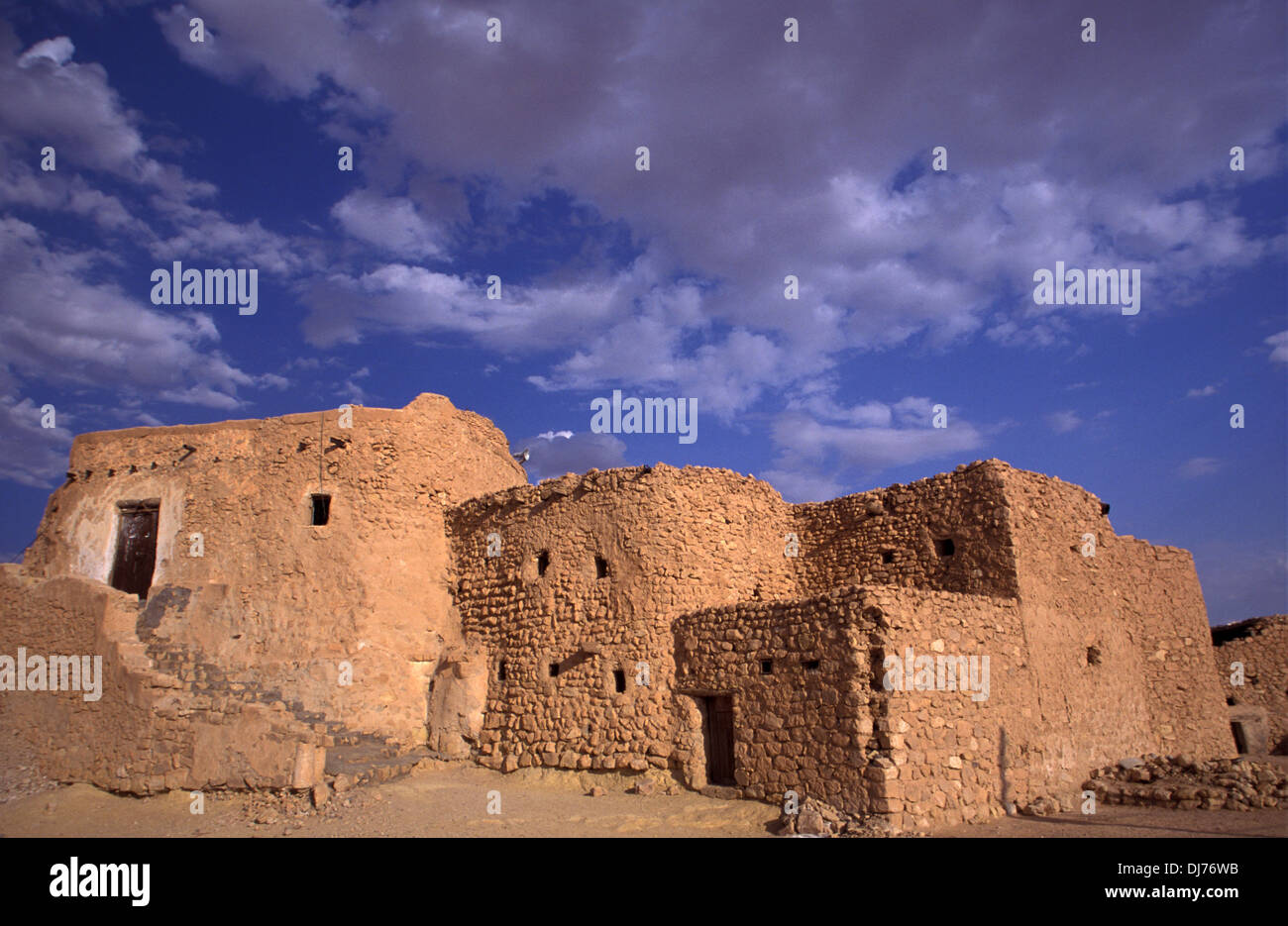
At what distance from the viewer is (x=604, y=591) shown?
13.5m

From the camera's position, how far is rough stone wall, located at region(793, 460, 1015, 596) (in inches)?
497

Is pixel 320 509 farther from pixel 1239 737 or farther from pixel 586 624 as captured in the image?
pixel 1239 737

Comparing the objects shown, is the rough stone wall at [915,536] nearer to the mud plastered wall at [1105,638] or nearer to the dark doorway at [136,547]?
the mud plastered wall at [1105,638]

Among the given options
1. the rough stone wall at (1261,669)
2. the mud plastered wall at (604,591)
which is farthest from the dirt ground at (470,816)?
the rough stone wall at (1261,669)

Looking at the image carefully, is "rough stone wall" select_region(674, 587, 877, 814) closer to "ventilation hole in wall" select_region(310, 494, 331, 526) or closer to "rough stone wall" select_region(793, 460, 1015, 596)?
"rough stone wall" select_region(793, 460, 1015, 596)

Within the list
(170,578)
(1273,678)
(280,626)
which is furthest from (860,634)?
(1273,678)

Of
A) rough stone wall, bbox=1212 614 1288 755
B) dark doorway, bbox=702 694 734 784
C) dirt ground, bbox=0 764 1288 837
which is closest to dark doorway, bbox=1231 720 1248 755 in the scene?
rough stone wall, bbox=1212 614 1288 755

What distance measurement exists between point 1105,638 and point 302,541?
14402 mm

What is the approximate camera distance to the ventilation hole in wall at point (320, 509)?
1520 cm

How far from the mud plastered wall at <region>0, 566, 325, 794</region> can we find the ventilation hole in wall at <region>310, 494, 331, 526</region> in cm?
332

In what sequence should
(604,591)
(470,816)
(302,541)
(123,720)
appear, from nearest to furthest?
(470,816) → (123,720) → (604,591) → (302,541)

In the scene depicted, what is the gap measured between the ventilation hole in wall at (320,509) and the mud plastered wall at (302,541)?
266 millimetres

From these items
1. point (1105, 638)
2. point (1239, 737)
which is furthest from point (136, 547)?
point (1239, 737)
